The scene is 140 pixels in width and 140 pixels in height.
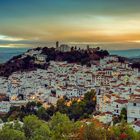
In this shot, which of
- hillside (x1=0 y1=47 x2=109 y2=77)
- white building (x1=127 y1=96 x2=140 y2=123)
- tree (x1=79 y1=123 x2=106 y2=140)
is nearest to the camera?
tree (x1=79 y1=123 x2=106 y2=140)

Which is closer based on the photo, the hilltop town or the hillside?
the hilltop town

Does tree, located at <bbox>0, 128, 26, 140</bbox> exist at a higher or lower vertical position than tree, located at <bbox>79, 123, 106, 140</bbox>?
lower

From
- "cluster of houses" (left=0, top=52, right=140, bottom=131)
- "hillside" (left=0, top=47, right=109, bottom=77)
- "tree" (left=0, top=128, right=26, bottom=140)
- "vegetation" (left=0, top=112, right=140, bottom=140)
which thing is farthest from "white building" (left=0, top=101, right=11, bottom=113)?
"tree" (left=0, top=128, right=26, bottom=140)

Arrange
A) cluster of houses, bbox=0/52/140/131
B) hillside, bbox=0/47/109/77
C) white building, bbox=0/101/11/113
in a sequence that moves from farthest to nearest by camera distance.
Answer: hillside, bbox=0/47/109/77 → white building, bbox=0/101/11/113 → cluster of houses, bbox=0/52/140/131

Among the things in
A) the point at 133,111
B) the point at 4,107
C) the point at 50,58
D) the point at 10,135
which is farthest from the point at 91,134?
the point at 50,58

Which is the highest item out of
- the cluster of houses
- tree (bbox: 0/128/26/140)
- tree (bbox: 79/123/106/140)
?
tree (bbox: 79/123/106/140)

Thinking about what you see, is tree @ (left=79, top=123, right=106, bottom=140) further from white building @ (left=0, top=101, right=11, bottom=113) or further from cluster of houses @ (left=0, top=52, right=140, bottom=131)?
white building @ (left=0, top=101, right=11, bottom=113)

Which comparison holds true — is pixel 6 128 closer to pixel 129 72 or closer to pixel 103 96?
pixel 103 96

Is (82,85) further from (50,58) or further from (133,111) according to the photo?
(50,58)
